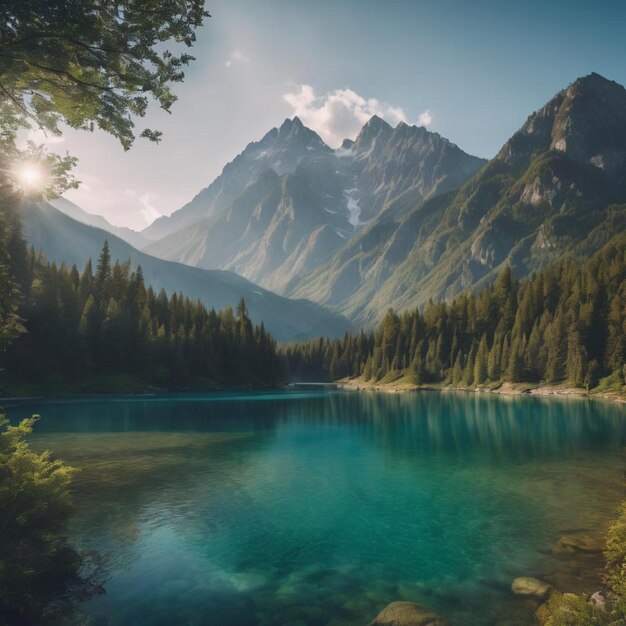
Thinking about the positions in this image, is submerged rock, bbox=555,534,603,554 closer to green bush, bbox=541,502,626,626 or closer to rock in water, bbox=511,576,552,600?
rock in water, bbox=511,576,552,600

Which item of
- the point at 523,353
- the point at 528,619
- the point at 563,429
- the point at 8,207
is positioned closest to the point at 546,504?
the point at 528,619

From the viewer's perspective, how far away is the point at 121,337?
13050 centimetres

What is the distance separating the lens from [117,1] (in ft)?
50.6

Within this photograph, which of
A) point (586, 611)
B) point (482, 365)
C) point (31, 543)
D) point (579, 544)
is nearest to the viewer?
point (586, 611)

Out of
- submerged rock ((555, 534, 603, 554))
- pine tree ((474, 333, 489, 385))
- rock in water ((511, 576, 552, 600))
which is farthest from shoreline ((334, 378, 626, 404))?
rock in water ((511, 576, 552, 600))

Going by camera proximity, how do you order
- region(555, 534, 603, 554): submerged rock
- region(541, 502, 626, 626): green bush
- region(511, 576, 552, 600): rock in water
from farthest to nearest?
region(555, 534, 603, 554): submerged rock → region(511, 576, 552, 600): rock in water → region(541, 502, 626, 626): green bush

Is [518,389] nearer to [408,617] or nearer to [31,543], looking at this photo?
[408,617]

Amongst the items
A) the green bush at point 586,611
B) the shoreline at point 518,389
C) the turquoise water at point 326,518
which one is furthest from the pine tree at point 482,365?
the green bush at point 586,611

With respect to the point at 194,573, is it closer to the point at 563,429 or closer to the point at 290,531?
the point at 290,531

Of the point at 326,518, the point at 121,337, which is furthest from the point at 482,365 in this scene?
the point at 326,518

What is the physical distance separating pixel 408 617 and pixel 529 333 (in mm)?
153771

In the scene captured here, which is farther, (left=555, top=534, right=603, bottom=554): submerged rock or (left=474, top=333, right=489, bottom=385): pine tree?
(left=474, top=333, right=489, bottom=385): pine tree

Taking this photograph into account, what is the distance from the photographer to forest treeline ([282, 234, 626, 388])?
124 metres

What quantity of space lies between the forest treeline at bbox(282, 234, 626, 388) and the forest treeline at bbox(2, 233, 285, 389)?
200 feet
